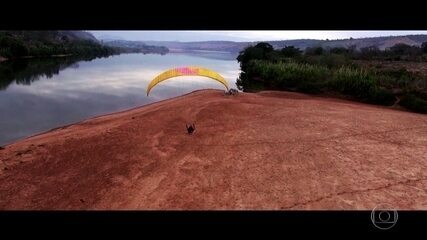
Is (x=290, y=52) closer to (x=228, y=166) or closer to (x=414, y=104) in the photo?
→ (x=414, y=104)

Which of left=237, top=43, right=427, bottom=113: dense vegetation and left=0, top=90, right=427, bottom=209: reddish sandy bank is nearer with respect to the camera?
left=0, top=90, right=427, bottom=209: reddish sandy bank

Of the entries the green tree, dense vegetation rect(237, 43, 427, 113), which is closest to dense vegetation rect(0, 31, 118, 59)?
dense vegetation rect(237, 43, 427, 113)

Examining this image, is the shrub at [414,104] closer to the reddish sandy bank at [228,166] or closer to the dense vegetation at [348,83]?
the dense vegetation at [348,83]

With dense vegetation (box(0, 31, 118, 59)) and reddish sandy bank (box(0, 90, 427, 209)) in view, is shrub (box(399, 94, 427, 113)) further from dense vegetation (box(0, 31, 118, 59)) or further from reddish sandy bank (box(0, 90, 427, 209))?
dense vegetation (box(0, 31, 118, 59))

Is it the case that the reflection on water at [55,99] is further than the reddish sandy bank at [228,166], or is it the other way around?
the reflection on water at [55,99]

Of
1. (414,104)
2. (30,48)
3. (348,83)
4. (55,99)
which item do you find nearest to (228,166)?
(414,104)

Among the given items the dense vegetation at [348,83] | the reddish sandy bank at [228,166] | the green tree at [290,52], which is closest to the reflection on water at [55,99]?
the dense vegetation at [348,83]

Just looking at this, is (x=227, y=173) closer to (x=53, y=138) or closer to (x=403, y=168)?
(x=403, y=168)
